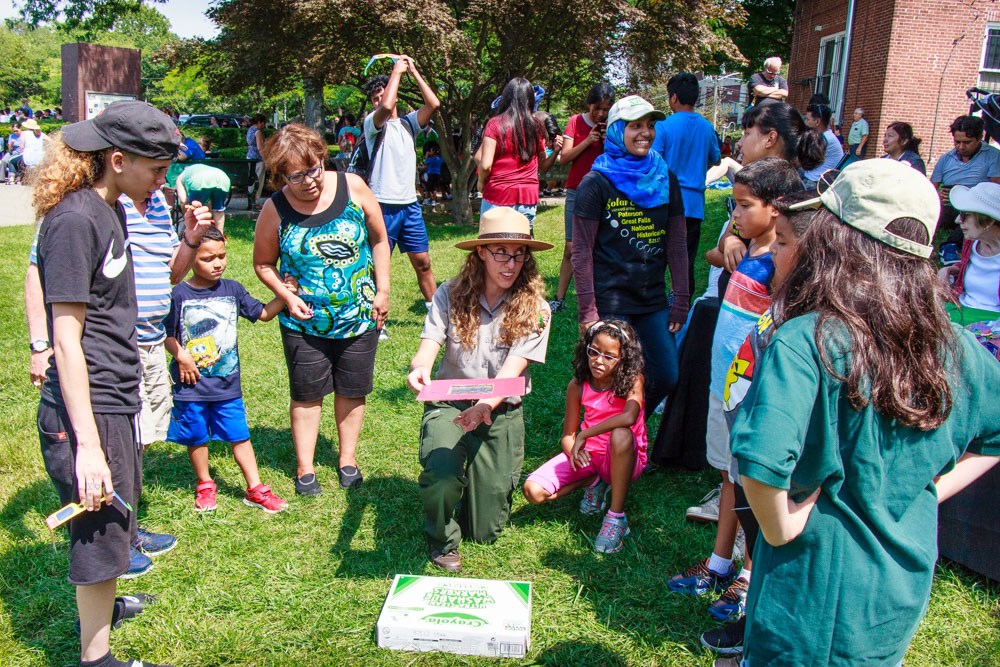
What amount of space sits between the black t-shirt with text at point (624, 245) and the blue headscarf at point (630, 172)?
3 centimetres

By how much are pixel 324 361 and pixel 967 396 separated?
3184 millimetres

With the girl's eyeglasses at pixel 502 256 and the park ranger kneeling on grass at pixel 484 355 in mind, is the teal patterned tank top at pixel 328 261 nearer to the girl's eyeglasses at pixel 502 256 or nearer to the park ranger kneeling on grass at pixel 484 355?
the park ranger kneeling on grass at pixel 484 355

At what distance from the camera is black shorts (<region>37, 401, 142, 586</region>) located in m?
2.51

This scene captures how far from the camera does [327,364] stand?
13.7 feet

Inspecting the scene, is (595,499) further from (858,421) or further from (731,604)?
(858,421)

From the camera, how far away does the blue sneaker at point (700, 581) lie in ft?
10.8

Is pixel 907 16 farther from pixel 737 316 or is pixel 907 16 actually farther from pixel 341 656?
pixel 341 656

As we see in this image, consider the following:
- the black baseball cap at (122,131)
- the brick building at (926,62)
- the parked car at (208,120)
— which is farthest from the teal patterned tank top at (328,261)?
the parked car at (208,120)

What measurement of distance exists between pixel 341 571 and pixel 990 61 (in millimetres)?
19869

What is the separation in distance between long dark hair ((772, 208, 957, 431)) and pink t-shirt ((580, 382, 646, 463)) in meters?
2.36

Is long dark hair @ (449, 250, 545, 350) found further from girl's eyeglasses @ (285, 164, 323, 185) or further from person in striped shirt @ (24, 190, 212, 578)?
person in striped shirt @ (24, 190, 212, 578)

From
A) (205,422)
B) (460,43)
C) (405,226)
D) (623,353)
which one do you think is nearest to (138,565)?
(205,422)

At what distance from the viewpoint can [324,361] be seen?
4164 millimetres

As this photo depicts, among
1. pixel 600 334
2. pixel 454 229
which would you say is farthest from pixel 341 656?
pixel 454 229
